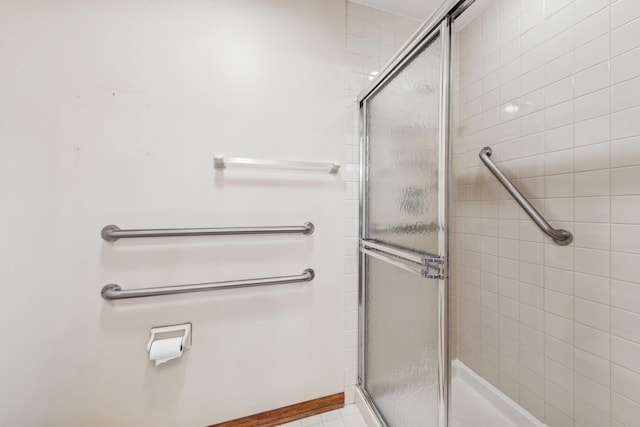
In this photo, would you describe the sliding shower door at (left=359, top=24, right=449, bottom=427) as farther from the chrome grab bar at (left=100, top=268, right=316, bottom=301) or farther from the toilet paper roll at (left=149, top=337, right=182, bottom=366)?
the toilet paper roll at (left=149, top=337, right=182, bottom=366)

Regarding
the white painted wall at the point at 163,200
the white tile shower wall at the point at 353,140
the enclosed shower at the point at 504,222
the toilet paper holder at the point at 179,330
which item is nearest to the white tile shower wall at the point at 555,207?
the enclosed shower at the point at 504,222

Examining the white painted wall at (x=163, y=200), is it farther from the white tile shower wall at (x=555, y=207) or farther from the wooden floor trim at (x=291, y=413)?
the white tile shower wall at (x=555, y=207)

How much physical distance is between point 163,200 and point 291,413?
3.63ft

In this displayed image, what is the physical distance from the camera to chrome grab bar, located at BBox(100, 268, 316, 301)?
0.87 m

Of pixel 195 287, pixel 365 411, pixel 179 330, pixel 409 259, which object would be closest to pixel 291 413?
pixel 365 411

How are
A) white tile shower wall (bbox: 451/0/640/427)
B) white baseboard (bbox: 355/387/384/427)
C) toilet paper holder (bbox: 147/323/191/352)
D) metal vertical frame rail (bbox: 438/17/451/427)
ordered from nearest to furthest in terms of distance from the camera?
metal vertical frame rail (bbox: 438/17/451/427) < white tile shower wall (bbox: 451/0/640/427) < toilet paper holder (bbox: 147/323/191/352) < white baseboard (bbox: 355/387/384/427)

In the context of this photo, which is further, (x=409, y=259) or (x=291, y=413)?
(x=291, y=413)

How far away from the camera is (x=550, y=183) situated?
994 millimetres

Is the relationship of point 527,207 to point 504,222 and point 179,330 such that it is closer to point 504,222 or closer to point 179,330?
point 504,222

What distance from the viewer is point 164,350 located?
869 mm

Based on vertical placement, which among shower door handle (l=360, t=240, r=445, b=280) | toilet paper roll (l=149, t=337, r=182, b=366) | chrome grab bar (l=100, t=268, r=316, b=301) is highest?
shower door handle (l=360, t=240, r=445, b=280)

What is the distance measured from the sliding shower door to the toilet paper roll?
2.65ft

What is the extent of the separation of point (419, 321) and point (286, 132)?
0.93m

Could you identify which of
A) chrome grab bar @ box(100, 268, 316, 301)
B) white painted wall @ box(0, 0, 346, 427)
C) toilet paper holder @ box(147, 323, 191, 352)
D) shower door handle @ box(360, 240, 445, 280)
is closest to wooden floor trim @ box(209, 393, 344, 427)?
white painted wall @ box(0, 0, 346, 427)
